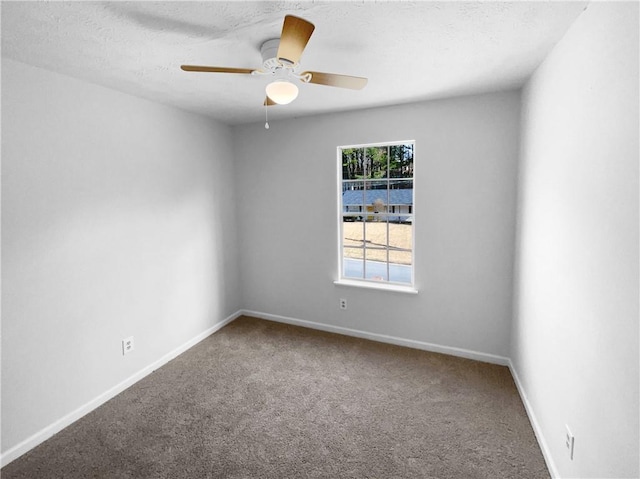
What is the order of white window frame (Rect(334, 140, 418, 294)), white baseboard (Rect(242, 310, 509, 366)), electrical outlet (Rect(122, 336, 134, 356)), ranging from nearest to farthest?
electrical outlet (Rect(122, 336, 134, 356)), white baseboard (Rect(242, 310, 509, 366)), white window frame (Rect(334, 140, 418, 294))

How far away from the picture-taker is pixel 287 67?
1818mm

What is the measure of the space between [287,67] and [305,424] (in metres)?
2.30

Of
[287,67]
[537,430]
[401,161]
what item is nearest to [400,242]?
[401,161]

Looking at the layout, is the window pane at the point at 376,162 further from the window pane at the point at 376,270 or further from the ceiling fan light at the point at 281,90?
the ceiling fan light at the point at 281,90

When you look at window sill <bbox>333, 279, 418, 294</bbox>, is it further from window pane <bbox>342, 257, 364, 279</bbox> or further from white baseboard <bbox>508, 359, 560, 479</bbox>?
white baseboard <bbox>508, 359, 560, 479</bbox>

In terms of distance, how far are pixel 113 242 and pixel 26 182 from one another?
28.4 inches

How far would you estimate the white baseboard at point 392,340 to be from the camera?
310 centimetres

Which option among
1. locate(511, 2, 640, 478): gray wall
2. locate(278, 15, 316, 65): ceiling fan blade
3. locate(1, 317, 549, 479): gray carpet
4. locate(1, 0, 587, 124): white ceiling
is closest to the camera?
locate(511, 2, 640, 478): gray wall

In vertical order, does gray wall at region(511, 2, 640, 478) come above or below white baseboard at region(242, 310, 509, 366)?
above

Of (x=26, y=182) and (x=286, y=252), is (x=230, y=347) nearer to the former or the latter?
(x=286, y=252)

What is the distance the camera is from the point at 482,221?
2994 millimetres

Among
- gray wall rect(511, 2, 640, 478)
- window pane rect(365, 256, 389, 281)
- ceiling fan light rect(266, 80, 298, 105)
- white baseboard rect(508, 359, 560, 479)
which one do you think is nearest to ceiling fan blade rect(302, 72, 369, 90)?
ceiling fan light rect(266, 80, 298, 105)

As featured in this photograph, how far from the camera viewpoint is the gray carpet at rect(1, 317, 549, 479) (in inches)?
77.2

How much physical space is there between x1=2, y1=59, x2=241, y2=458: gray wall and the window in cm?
158
